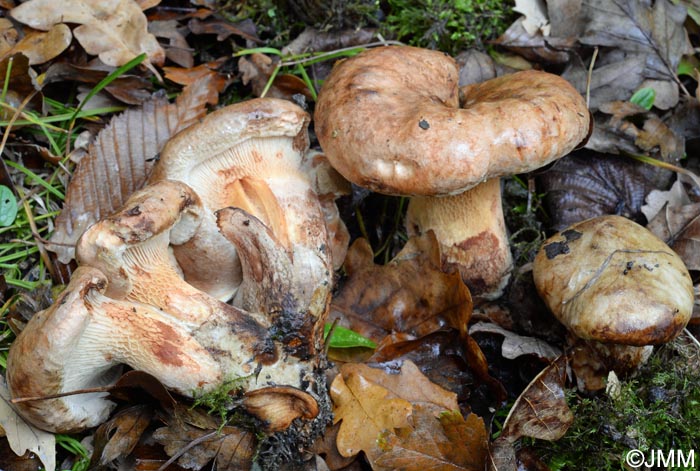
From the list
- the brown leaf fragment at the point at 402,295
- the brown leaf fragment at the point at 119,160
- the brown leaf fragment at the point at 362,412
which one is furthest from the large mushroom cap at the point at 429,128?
the brown leaf fragment at the point at 119,160

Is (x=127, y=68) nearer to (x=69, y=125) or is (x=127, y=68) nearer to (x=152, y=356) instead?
(x=69, y=125)

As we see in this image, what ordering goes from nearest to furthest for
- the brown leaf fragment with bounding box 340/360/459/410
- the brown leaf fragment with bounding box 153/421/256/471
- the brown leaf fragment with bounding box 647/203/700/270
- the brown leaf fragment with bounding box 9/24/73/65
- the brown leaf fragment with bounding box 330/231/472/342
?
the brown leaf fragment with bounding box 153/421/256/471
the brown leaf fragment with bounding box 340/360/459/410
the brown leaf fragment with bounding box 330/231/472/342
the brown leaf fragment with bounding box 647/203/700/270
the brown leaf fragment with bounding box 9/24/73/65

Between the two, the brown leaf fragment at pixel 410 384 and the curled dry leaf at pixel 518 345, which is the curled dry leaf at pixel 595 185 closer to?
the curled dry leaf at pixel 518 345

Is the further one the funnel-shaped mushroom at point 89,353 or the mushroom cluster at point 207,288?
the mushroom cluster at point 207,288

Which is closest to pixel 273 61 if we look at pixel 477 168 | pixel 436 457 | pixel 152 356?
pixel 477 168

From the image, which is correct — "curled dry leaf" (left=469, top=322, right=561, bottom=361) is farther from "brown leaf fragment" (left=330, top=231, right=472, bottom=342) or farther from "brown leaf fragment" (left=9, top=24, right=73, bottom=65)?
"brown leaf fragment" (left=9, top=24, right=73, bottom=65)

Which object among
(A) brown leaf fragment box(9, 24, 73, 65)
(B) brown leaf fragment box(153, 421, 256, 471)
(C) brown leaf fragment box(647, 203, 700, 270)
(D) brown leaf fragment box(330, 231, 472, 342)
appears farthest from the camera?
(A) brown leaf fragment box(9, 24, 73, 65)

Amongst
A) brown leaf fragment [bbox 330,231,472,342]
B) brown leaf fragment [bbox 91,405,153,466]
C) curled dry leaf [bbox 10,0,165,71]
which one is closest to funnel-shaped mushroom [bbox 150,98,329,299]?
brown leaf fragment [bbox 330,231,472,342]
